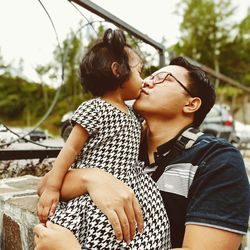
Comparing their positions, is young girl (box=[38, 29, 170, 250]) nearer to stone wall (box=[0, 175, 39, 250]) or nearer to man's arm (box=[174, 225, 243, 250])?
man's arm (box=[174, 225, 243, 250])

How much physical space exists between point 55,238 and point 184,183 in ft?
1.66

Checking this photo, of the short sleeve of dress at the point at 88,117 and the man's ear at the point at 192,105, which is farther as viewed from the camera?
the man's ear at the point at 192,105

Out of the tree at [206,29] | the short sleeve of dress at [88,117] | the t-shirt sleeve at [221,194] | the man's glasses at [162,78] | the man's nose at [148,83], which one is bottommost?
the t-shirt sleeve at [221,194]

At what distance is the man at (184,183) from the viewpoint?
4.11ft

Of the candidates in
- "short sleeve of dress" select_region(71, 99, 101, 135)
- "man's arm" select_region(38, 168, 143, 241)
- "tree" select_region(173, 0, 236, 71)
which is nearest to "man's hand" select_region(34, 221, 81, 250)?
"man's arm" select_region(38, 168, 143, 241)

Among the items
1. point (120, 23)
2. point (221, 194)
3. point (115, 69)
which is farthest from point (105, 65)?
point (120, 23)

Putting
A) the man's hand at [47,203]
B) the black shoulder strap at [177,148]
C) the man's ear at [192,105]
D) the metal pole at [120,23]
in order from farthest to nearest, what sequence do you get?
1. the metal pole at [120,23]
2. the man's ear at [192,105]
3. the black shoulder strap at [177,148]
4. the man's hand at [47,203]

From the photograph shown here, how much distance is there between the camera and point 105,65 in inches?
63.9

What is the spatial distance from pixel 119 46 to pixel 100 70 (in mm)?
157

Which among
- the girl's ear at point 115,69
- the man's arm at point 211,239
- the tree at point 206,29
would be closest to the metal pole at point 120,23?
the girl's ear at point 115,69

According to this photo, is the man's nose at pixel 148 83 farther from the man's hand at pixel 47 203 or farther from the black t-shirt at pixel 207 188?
the man's hand at pixel 47 203

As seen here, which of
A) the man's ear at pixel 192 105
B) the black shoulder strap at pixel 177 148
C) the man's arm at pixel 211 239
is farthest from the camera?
the man's ear at pixel 192 105

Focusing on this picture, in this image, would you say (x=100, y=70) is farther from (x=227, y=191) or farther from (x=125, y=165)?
(x=227, y=191)

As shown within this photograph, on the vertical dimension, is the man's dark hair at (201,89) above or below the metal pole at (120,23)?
below
